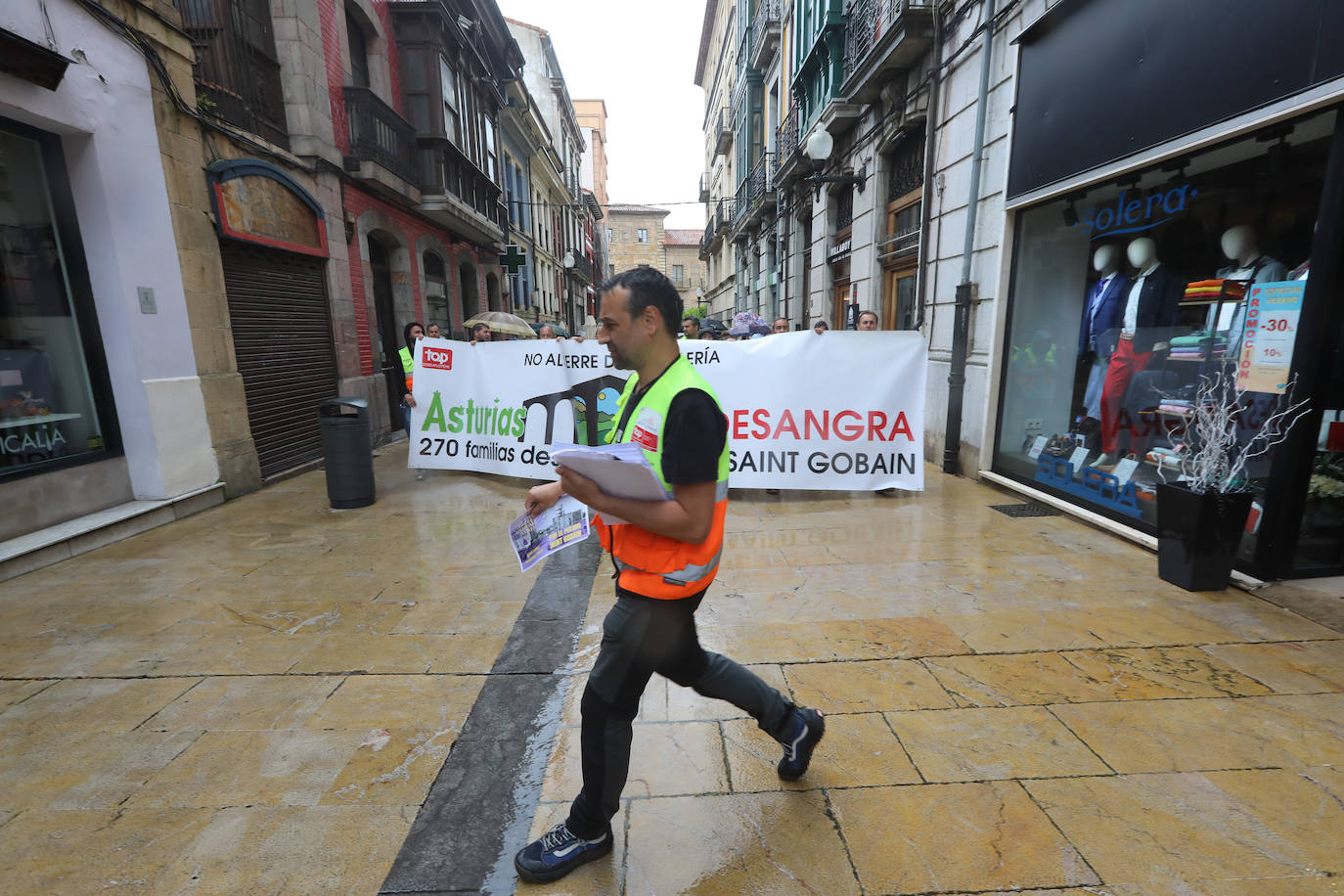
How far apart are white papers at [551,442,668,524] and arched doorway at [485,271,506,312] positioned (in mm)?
18621

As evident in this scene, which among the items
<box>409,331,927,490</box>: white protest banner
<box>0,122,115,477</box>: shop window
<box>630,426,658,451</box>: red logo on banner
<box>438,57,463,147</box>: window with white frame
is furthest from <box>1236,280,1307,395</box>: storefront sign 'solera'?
<box>438,57,463,147</box>: window with white frame

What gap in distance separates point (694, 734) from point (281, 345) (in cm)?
776

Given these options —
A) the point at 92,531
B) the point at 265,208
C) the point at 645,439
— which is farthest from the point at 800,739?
the point at 265,208

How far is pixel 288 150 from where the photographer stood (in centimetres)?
846

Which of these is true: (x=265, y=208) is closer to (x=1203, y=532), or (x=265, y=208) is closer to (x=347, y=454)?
(x=347, y=454)

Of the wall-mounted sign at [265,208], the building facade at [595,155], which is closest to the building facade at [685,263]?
the building facade at [595,155]

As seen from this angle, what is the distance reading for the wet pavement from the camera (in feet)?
6.43

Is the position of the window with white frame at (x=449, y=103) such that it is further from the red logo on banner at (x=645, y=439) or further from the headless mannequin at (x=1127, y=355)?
the red logo on banner at (x=645, y=439)

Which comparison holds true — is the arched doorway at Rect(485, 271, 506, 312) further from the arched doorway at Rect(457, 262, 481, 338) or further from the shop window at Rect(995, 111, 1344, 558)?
the shop window at Rect(995, 111, 1344, 558)

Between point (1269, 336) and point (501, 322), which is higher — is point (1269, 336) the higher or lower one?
the lower one

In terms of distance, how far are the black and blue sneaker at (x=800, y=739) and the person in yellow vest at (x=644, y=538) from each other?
0.46 m

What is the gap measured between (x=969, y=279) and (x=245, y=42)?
9260 mm

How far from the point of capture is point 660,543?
5.69 ft

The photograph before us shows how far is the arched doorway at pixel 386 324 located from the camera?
11.4 m
